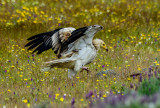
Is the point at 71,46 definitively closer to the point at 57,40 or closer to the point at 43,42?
the point at 57,40

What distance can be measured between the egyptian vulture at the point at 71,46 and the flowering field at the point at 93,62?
0.91 feet

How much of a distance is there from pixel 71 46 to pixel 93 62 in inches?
54.1

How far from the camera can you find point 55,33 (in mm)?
6512

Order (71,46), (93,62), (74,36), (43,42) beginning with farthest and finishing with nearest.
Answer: (93,62) < (43,42) < (71,46) < (74,36)

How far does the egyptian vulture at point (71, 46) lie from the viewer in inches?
243

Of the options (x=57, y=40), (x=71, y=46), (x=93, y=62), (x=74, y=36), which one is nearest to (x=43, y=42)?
(x=57, y=40)

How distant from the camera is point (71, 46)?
645 centimetres

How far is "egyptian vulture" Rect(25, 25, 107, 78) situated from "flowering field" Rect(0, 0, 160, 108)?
28 centimetres

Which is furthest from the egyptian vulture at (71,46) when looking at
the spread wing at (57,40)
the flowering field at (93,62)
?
the flowering field at (93,62)

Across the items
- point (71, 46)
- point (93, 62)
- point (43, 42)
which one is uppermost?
point (43, 42)

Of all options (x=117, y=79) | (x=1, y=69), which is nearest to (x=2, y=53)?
(x=1, y=69)

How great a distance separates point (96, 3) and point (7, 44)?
16.3ft

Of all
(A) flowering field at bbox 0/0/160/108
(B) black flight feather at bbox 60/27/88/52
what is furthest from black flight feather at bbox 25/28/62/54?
(A) flowering field at bbox 0/0/160/108

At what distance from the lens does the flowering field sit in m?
4.93
